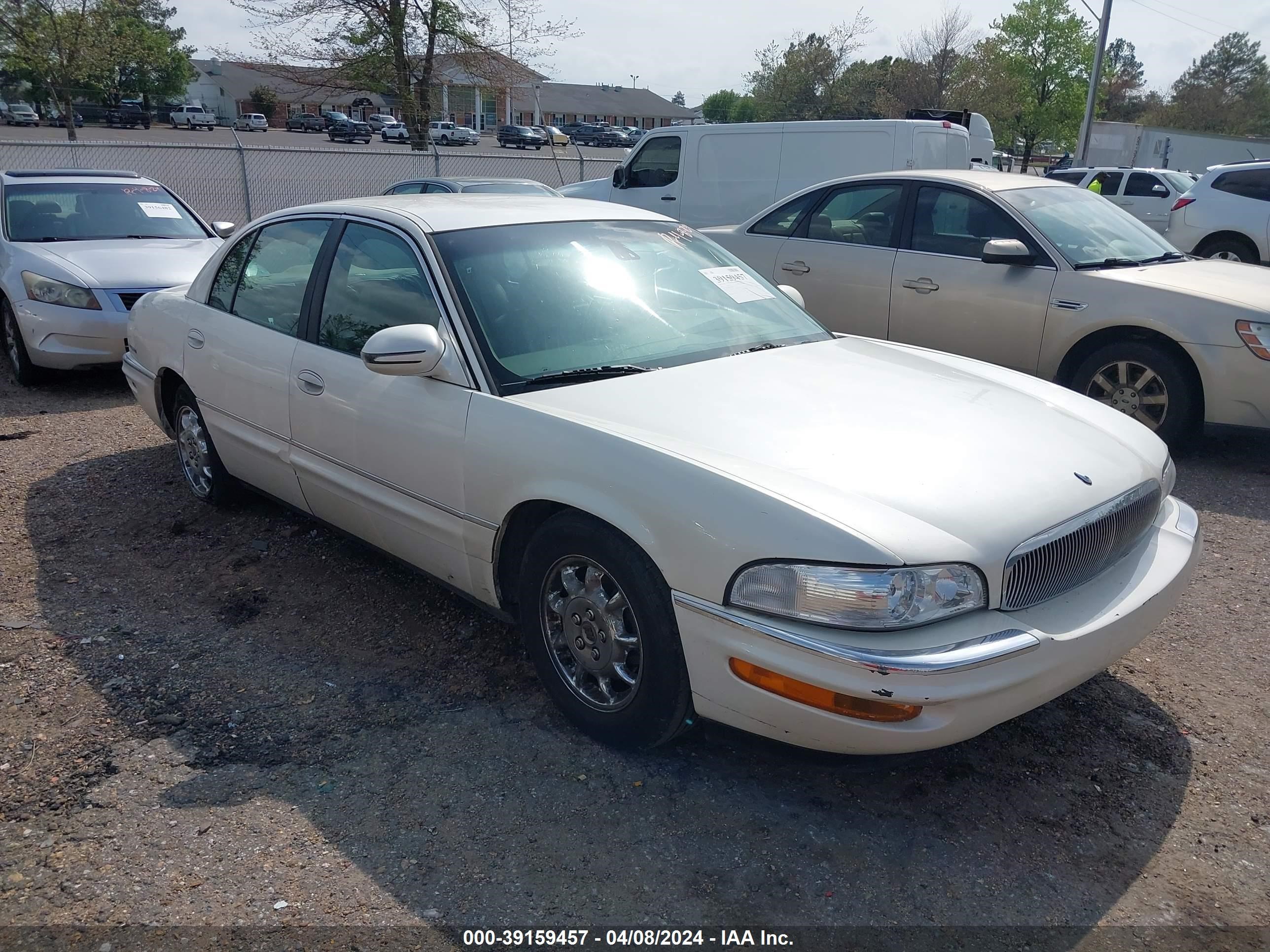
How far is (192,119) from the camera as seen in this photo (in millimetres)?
55625

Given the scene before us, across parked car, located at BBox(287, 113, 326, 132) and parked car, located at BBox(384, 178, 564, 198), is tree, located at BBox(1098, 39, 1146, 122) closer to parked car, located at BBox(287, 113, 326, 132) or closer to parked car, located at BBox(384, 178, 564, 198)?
parked car, located at BBox(287, 113, 326, 132)

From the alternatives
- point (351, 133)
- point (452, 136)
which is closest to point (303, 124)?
point (351, 133)

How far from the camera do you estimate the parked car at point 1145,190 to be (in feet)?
62.5

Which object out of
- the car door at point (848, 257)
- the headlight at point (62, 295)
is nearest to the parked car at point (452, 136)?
the headlight at point (62, 295)

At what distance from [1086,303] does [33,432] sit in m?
6.82

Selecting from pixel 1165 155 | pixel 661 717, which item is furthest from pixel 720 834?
pixel 1165 155

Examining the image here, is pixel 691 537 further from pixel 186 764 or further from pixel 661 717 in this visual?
pixel 186 764

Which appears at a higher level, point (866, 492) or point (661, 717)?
point (866, 492)

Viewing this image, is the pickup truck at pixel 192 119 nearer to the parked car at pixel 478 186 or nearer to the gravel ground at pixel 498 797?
the parked car at pixel 478 186

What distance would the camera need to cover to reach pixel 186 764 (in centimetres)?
303

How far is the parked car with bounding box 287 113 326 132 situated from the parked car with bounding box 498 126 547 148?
40.3 ft

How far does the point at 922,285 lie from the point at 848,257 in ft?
2.10

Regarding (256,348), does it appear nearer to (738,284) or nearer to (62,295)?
(738,284)

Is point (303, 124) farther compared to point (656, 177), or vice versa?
point (303, 124)
